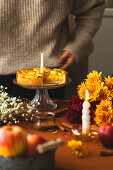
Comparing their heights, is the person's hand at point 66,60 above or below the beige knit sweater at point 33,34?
below

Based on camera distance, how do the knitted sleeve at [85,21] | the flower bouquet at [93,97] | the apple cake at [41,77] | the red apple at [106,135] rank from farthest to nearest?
the knitted sleeve at [85,21] → the apple cake at [41,77] → the flower bouquet at [93,97] → the red apple at [106,135]

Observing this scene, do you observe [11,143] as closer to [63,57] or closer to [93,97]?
[93,97]

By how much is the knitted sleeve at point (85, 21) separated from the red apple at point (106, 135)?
87 cm

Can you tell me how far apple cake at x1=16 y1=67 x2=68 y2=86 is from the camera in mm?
1710

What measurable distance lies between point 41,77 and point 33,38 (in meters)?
0.37

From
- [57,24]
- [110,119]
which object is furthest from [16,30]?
[110,119]

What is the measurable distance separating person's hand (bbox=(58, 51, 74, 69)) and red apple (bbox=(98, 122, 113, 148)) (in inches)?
29.7

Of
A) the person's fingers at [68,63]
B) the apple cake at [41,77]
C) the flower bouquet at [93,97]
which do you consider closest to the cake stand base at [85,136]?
the flower bouquet at [93,97]

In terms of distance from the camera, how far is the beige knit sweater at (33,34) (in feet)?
6.36

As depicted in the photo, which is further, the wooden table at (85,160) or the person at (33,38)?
the person at (33,38)

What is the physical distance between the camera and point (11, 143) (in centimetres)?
98

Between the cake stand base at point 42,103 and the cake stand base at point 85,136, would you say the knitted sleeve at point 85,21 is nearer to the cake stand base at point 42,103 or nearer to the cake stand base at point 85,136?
the cake stand base at point 42,103

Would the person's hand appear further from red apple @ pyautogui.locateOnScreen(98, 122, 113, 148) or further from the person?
red apple @ pyautogui.locateOnScreen(98, 122, 113, 148)

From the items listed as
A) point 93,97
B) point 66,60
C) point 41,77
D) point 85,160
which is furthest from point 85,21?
point 85,160
